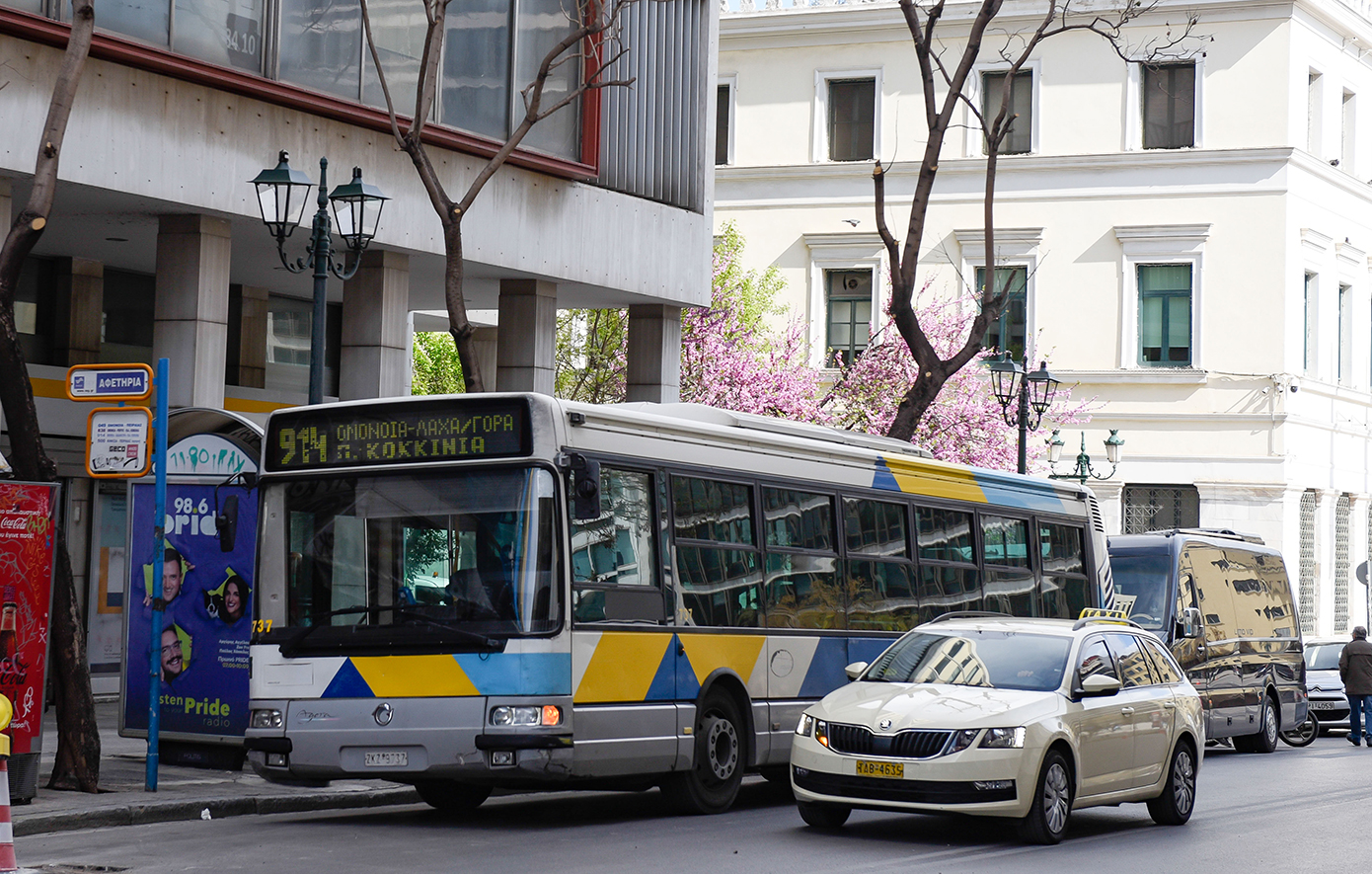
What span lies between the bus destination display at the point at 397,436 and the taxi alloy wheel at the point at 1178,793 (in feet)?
18.5

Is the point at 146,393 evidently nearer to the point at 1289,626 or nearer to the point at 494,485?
the point at 494,485

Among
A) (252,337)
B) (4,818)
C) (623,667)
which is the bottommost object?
(4,818)

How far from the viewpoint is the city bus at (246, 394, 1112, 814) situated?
1209 cm

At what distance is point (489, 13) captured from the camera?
72.5 ft

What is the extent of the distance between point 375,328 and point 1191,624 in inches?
413

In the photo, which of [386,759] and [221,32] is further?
[221,32]

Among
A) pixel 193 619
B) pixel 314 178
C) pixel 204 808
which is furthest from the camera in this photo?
pixel 314 178

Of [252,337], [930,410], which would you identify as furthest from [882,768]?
[930,410]

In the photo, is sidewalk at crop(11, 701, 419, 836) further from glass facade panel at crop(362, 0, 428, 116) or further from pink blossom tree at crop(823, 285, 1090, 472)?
pink blossom tree at crop(823, 285, 1090, 472)

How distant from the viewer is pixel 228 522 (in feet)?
45.4

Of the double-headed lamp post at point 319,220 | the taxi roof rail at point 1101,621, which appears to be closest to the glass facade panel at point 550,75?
the double-headed lamp post at point 319,220

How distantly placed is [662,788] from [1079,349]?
32.4 meters

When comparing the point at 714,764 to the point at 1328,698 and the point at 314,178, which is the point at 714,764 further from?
the point at 1328,698

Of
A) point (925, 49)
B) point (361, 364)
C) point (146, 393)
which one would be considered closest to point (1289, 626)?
point (925, 49)
